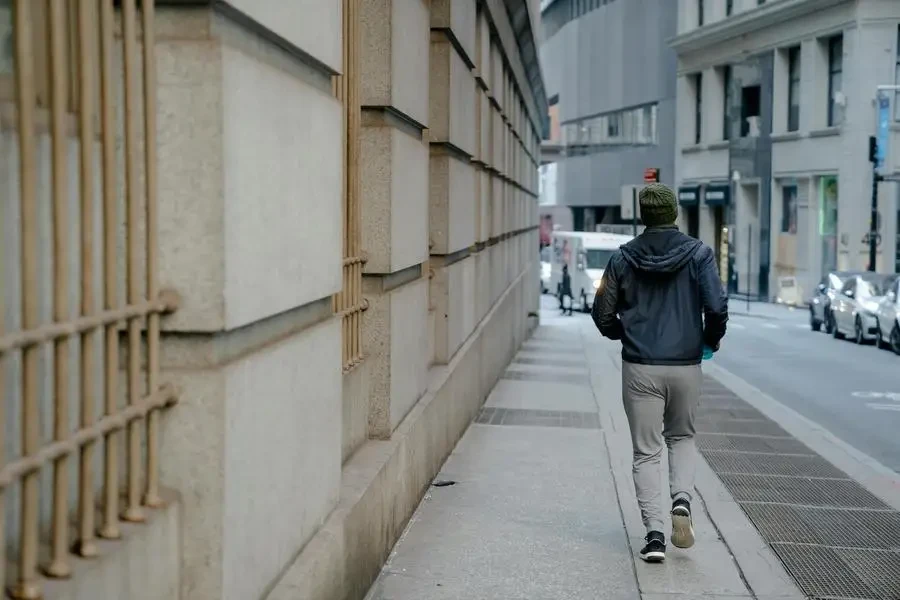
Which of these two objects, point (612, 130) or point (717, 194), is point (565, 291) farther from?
point (612, 130)

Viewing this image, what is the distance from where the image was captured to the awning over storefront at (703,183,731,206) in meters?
51.2

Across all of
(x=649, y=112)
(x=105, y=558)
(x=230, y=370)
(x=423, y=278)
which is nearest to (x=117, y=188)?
(x=230, y=370)

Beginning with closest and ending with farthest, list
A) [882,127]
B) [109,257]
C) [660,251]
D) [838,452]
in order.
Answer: [109,257], [660,251], [838,452], [882,127]

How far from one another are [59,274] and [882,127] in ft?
126

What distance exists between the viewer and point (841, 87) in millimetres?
42312

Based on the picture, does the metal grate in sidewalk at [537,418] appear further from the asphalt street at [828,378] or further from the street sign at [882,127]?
the street sign at [882,127]

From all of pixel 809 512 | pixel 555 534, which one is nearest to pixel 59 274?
pixel 555 534

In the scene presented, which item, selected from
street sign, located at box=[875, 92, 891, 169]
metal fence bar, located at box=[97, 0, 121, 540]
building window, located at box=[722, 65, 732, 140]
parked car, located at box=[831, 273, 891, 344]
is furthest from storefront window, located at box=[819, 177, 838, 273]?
metal fence bar, located at box=[97, 0, 121, 540]

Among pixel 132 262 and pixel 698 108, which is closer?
pixel 132 262

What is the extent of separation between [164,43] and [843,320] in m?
28.1

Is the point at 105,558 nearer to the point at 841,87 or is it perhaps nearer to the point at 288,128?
the point at 288,128

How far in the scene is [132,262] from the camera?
3225 mm

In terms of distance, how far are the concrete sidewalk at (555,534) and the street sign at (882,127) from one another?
2902 centimetres

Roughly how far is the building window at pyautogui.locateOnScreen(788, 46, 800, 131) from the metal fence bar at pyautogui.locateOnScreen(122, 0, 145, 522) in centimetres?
4475
